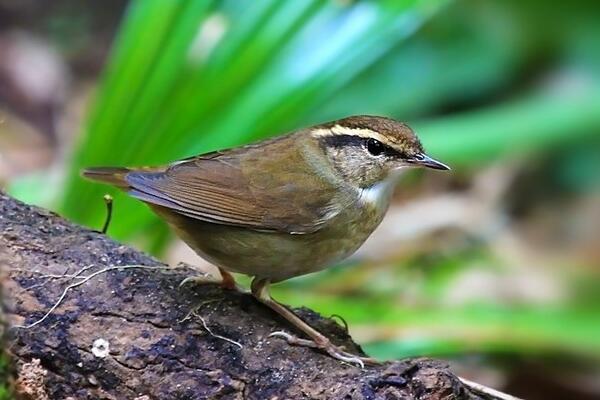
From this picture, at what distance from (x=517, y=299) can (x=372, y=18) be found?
5.28 feet

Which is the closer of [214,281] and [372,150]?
[214,281]

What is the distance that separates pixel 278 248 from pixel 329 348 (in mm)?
432

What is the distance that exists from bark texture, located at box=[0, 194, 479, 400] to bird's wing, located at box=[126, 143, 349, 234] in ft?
0.91

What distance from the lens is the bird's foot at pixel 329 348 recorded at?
2.74 m

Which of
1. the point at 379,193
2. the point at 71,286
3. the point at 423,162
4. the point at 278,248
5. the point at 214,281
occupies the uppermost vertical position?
the point at 423,162

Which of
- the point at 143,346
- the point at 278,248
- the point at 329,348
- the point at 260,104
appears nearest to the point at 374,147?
the point at 278,248

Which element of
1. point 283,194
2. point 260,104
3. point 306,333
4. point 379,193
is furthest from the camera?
point 260,104

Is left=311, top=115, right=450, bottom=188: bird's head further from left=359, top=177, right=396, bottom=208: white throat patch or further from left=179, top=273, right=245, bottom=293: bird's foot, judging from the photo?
left=179, top=273, right=245, bottom=293: bird's foot

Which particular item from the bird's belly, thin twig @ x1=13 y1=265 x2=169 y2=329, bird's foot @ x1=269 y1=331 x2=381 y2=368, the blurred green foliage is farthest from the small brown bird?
the blurred green foliage

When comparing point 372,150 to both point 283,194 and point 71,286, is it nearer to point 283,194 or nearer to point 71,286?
point 283,194

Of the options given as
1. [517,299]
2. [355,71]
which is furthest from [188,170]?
[517,299]

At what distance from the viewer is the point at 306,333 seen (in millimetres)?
2846

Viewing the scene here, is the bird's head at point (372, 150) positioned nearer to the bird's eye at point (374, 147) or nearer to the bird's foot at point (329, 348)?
the bird's eye at point (374, 147)

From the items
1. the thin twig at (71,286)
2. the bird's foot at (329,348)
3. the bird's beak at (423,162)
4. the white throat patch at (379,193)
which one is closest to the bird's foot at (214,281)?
the thin twig at (71,286)
